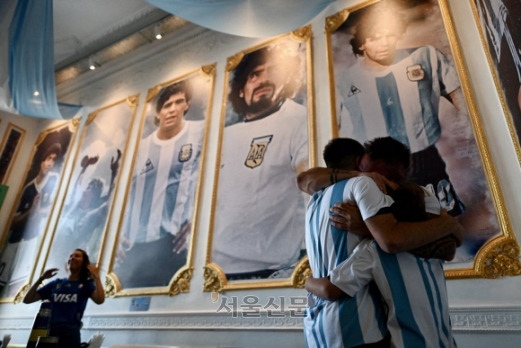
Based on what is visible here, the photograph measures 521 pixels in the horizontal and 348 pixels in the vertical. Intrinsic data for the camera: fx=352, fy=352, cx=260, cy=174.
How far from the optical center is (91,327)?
165 inches

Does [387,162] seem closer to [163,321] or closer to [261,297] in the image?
[261,297]

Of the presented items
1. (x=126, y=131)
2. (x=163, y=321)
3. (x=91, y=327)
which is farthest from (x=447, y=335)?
(x=126, y=131)

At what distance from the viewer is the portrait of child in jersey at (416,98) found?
2.74 meters

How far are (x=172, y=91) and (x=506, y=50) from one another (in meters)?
4.27

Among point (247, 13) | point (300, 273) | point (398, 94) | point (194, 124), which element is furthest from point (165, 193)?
point (398, 94)

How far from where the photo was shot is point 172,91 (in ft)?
17.8

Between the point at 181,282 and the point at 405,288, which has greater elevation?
the point at 181,282

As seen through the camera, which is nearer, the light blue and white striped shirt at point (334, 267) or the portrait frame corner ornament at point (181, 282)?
the light blue and white striped shirt at point (334, 267)

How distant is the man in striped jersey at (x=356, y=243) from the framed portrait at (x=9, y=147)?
7.21m

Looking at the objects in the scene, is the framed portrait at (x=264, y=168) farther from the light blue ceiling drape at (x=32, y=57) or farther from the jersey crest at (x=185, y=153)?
the light blue ceiling drape at (x=32, y=57)

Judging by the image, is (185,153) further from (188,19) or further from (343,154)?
(343,154)

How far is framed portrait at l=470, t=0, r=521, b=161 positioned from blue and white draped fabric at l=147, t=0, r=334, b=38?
161cm

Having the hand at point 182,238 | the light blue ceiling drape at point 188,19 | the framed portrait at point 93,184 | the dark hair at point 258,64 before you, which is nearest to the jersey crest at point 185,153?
the dark hair at point 258,64

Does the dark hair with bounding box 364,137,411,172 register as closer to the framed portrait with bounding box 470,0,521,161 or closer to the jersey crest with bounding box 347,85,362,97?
the framed portrait with bounding box 470,0,521,161
